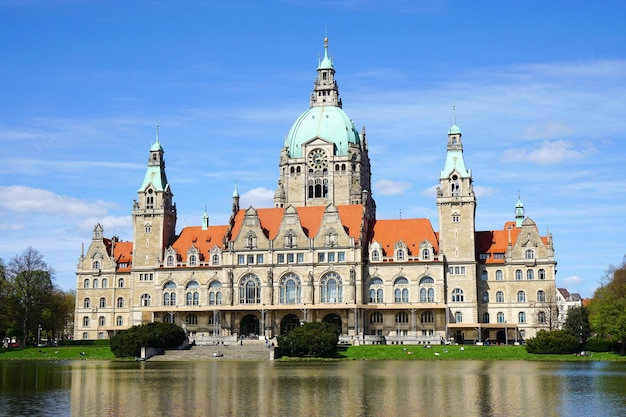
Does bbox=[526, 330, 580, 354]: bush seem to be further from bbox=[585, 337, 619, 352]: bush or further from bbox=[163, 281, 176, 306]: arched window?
bbox=[163, 281, 176, 306]: arched window

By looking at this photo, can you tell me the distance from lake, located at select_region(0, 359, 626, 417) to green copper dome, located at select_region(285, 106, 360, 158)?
2231 inches

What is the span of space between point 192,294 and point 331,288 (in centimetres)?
1817

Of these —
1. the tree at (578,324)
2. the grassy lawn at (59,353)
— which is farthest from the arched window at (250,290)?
the tree at (578,324)

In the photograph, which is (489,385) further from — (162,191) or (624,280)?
(162,191)

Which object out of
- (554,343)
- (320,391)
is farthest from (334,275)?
(320,391)

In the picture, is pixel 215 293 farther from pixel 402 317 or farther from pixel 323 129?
pixel 323 129

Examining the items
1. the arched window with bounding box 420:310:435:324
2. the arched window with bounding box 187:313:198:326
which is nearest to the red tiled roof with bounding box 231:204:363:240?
the arched window with bounding box 187:313:198:326

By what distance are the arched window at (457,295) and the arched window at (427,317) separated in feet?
10.4

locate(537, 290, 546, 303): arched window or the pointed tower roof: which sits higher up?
the pointed tower roof

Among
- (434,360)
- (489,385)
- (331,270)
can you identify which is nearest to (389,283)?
(331,270)

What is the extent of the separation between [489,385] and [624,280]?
54.4m

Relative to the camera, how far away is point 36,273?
104m

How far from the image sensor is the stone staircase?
81438mm

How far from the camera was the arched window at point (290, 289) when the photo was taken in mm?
100812
